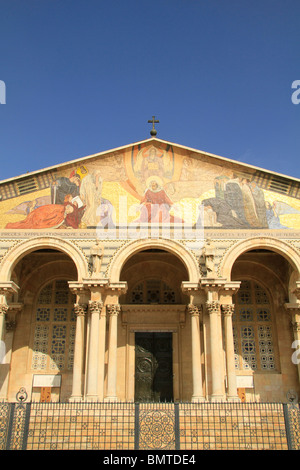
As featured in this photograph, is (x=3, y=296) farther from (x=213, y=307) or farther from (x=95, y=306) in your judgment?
(x=213, y=307)

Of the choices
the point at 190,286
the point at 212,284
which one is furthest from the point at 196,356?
the point at 212,284

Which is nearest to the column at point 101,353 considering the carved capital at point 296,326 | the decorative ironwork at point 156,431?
Answer: the decorative ironwork at point 156,431

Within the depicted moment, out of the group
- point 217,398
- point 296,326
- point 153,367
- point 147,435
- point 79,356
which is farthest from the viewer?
point 153,367

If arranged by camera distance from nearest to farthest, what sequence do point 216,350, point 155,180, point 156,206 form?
1. point 216,350
2. point 156,206
3. point 155,180

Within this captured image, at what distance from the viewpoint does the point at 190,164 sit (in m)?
19.3

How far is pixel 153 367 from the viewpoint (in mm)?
19391

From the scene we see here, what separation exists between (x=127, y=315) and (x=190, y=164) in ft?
24.5

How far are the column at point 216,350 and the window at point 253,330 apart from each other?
3745 mm

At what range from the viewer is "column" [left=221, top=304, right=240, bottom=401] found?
1611 cm

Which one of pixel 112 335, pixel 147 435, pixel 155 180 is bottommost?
pixel 147 435

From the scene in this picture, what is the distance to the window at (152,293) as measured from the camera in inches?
821

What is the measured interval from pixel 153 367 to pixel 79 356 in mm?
4122

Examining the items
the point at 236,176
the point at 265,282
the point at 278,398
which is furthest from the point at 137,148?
the point at 278,398

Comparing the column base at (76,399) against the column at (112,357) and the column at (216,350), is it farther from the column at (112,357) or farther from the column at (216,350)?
the column at (216,350)
